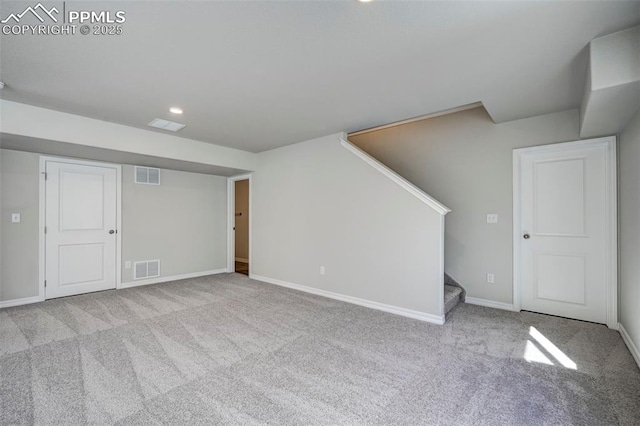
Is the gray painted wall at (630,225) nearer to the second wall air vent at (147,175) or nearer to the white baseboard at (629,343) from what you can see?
the white baseboard at (629,343)

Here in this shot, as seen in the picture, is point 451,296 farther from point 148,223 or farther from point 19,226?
point 19,226

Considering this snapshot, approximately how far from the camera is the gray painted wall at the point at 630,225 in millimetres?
2320

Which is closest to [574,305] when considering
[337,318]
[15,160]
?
[337,318]

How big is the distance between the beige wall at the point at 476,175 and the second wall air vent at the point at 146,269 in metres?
4.64

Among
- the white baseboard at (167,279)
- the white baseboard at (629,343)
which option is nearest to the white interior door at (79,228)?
the white baseboard at (167,279)

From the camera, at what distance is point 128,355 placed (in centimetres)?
240

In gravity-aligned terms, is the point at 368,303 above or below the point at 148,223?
below

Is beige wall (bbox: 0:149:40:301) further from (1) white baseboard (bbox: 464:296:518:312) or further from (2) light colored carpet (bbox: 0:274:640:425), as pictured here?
(1) white baseboard (bbox: 464:296:518:312)

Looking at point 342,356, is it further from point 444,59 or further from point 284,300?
point 444,59

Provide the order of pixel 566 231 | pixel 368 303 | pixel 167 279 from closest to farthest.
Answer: pixel 566 231
pixel 368 303
pixel 167 279

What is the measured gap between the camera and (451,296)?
3.47m

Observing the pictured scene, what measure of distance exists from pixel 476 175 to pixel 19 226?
6.23 m

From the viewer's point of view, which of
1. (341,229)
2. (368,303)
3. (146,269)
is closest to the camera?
(368,303)

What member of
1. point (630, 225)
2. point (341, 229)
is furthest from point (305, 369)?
point (630, 225)
